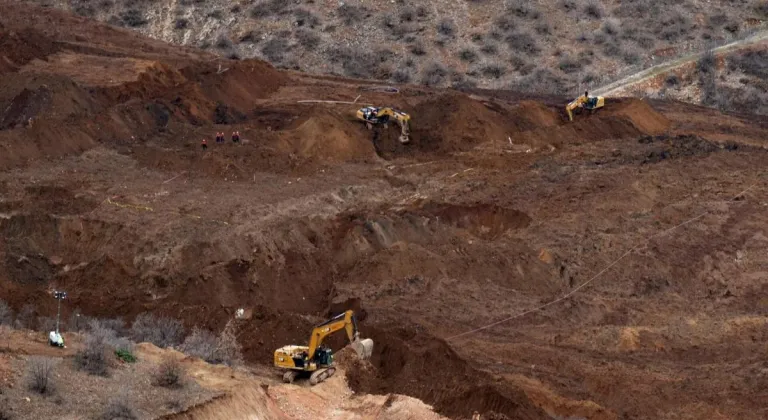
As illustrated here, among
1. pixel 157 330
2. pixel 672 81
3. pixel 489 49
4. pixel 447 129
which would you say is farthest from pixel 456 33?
pixel 157 330

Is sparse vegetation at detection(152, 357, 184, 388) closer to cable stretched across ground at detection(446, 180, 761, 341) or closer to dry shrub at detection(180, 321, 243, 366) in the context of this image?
dry shrub at detection(180, 321, 243, 366)

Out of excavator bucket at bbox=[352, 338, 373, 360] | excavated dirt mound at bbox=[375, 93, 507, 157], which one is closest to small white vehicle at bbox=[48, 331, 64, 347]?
excavator bucket at bbox=[352, 338, 373, 360]

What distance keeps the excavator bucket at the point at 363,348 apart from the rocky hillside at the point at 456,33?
3299 cm

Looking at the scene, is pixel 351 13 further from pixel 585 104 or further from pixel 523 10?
pixel 585 104

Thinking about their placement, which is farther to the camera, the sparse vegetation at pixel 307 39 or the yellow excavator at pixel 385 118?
the sparse vegetation at pixel 307 39

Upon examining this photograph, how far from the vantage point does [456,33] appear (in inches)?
2395

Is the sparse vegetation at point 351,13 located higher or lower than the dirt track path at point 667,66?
higher

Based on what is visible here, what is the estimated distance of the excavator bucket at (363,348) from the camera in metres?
24.6

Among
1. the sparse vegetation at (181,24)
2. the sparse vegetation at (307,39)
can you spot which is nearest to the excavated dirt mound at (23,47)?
the sparse vegetation at (181,24)

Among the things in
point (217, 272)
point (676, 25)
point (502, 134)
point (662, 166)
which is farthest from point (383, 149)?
point (676, 25)

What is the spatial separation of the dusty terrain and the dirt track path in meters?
5.43

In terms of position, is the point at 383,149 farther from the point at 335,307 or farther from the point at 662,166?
the point at 335,307

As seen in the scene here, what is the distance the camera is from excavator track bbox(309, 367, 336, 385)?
2341 centimetres

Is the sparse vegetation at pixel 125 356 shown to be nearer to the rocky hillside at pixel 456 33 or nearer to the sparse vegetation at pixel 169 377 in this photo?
the sparse vegetation at pixel 169 377
